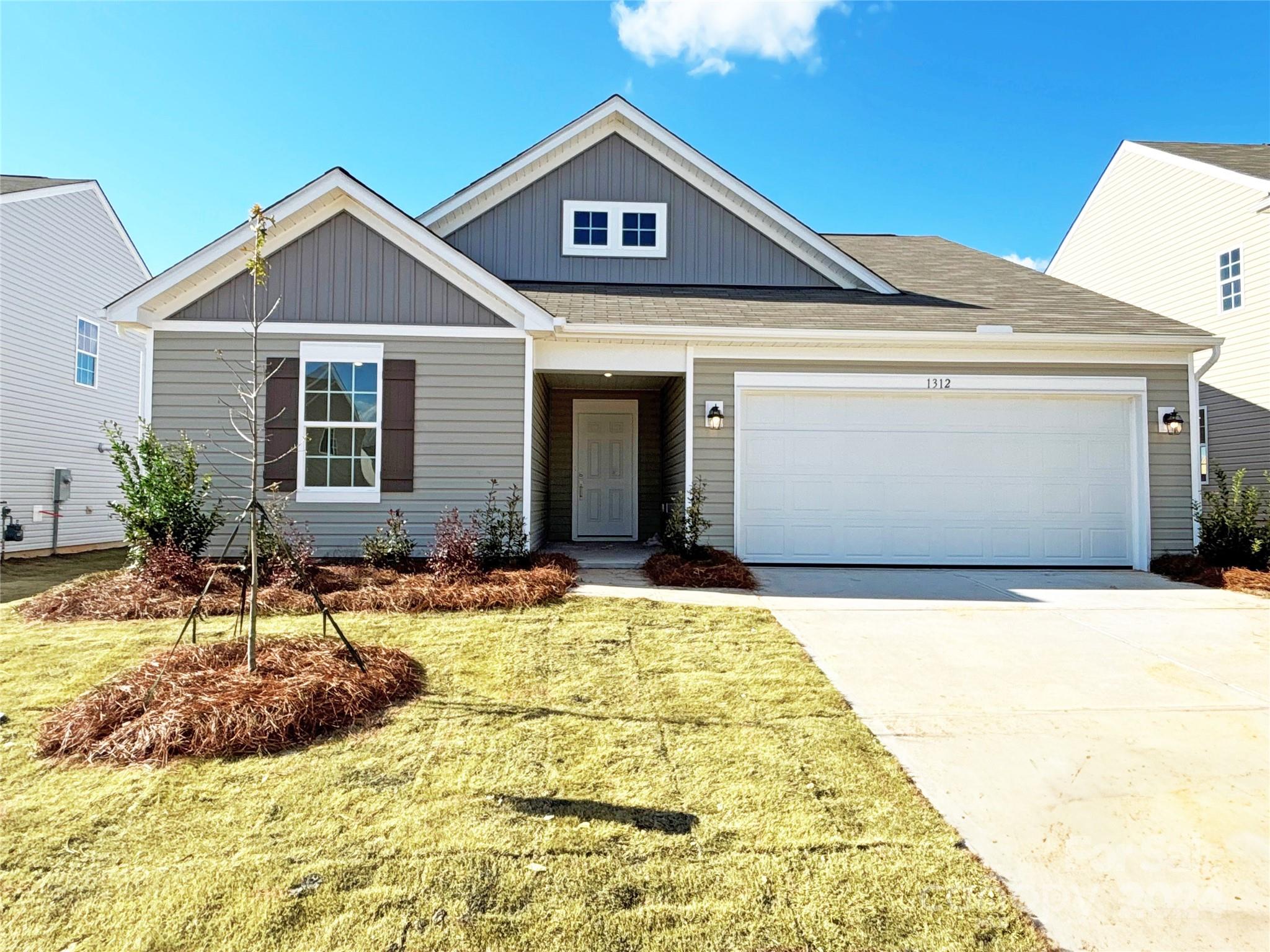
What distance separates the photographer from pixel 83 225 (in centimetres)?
1218

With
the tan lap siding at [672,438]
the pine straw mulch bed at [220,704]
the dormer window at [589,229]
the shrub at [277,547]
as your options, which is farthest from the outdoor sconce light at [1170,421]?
the shrub at [277,547]

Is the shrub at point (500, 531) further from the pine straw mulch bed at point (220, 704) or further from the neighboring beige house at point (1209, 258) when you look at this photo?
the neighboring beige house at point (1209, 258)

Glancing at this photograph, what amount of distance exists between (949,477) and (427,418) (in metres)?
6.71

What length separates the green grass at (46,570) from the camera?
7.27 m

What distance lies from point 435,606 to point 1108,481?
8.52 meters

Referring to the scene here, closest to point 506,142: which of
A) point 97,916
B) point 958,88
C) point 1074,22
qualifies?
point 958,88

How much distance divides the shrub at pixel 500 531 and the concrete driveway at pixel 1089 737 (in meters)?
2.92

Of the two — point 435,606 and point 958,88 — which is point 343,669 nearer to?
point 435,606

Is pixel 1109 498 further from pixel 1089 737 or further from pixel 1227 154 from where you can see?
pixel 1227 154

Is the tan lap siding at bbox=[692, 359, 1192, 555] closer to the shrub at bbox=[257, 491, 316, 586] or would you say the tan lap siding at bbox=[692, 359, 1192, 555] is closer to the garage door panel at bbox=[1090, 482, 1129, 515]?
the garage door panel at bbox=[1090, 482, 1129, 515]

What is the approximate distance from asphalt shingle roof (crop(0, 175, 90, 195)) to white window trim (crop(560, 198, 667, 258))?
29.7 ft

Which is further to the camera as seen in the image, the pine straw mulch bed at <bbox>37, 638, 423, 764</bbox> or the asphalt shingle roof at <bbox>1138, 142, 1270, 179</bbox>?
the asphalt shingle roof at <bbox>1138, 142, 1270, 179</bbox>

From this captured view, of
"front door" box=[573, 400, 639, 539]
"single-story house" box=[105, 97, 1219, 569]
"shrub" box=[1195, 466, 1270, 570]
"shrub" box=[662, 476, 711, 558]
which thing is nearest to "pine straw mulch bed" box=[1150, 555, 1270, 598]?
"shrub" box=[1195, 466, 1270, 570]

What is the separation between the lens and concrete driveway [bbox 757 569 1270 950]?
2.23 metres
